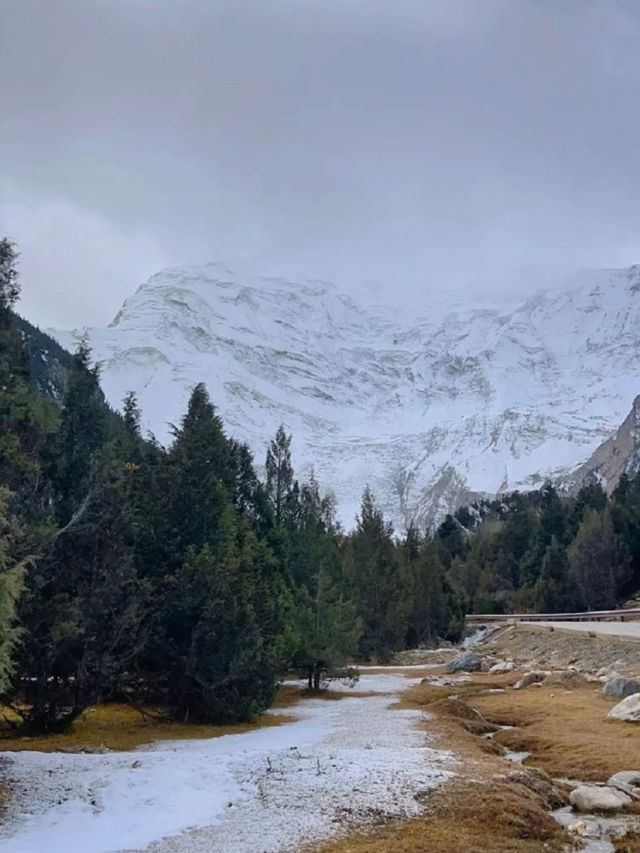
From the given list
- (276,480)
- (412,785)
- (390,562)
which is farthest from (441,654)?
(412,785)

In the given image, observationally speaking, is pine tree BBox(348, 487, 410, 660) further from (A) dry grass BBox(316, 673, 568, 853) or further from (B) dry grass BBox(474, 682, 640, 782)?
(A) dry grass BBox(316, 673, 568, 853)

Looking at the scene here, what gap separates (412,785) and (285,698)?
18.9 metres

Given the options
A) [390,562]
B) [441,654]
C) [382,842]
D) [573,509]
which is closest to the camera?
[382,842]

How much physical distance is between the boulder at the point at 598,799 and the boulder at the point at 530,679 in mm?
18831

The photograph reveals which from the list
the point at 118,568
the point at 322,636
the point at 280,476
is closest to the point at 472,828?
the point at 118,568

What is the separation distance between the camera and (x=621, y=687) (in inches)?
1092

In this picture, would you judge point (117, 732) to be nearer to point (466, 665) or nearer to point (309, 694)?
point (309, 694)

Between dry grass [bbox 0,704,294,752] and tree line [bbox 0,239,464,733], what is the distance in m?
0.60

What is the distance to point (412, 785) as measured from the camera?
13.7 metres

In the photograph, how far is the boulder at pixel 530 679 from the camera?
33.1 m

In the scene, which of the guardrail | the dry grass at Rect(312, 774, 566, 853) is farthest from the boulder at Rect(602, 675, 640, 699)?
the guardrail

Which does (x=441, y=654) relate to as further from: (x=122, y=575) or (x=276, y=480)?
(x=122, y=575)

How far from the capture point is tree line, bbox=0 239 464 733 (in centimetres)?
1900

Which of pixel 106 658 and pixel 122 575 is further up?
pixel 122 575
